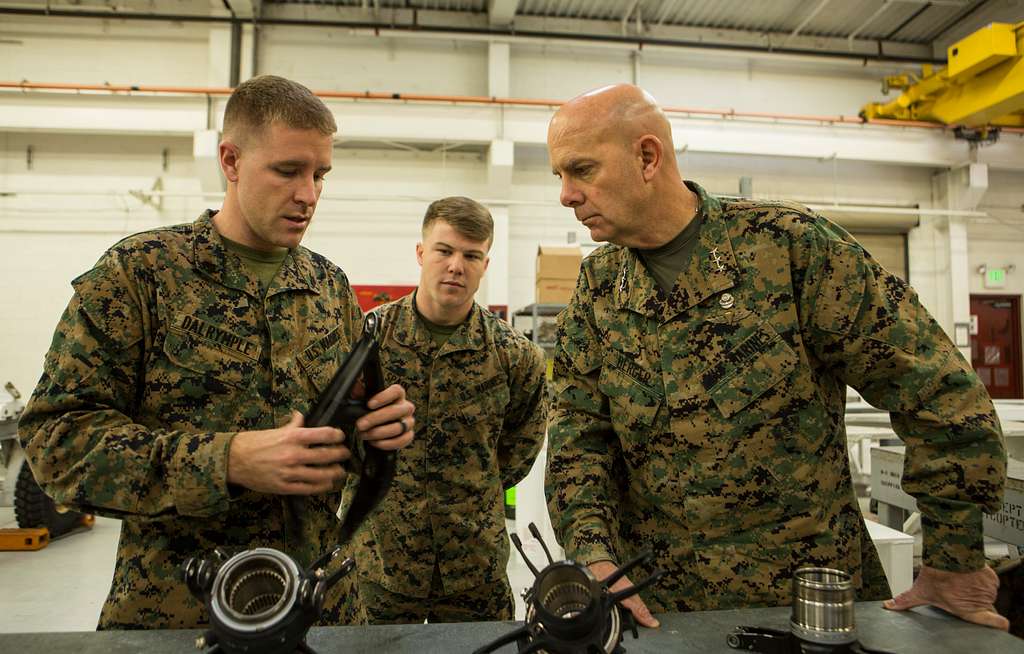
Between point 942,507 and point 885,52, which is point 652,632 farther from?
point 885,52

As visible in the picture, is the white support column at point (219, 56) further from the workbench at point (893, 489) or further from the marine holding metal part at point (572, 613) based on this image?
the marine holding metal part at point (572, 613)

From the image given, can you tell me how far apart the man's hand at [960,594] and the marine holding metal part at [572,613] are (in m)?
0.56

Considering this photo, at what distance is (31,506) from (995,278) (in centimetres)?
907

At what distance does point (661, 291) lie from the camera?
1253 mm

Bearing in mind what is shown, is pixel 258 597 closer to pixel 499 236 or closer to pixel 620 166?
pixel 620 166

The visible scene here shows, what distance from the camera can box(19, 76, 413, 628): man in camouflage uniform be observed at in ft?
3.14

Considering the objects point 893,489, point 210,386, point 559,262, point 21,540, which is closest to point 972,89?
point 559,262

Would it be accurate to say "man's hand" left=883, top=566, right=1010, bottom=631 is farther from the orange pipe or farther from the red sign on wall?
the orange pipe

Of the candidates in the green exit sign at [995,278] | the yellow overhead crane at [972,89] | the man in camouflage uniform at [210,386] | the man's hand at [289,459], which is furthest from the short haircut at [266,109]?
the green exit sign at [995,278]

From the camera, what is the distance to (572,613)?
2.57ft

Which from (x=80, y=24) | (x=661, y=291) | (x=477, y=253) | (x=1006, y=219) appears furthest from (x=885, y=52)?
(x=80, y=24)

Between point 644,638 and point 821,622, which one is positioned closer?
point 821,622

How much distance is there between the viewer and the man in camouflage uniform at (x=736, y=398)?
1.04 m

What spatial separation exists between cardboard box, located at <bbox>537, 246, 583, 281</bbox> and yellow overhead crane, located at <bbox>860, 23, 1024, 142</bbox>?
3727mm
